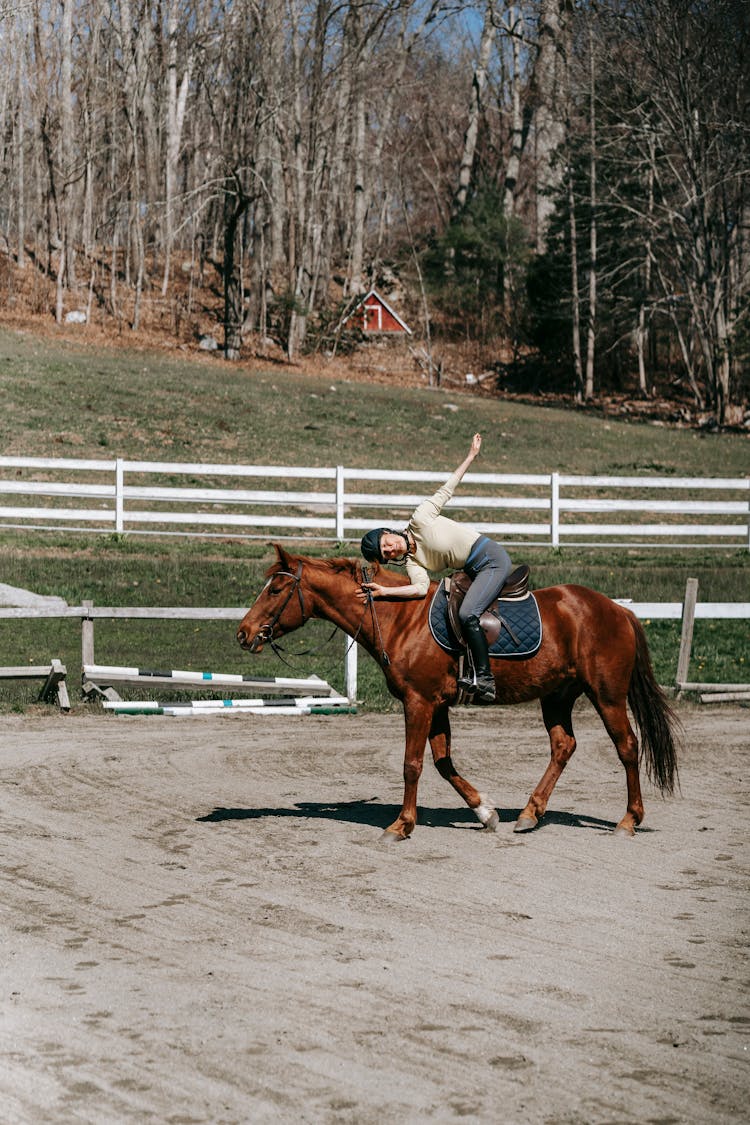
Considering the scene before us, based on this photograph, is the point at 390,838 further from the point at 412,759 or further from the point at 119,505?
the point at 119,505

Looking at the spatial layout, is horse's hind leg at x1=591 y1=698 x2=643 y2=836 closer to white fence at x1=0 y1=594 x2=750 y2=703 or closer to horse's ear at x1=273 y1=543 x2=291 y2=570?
horse's ear at x1=273 y1=543 x2=291 y2=570

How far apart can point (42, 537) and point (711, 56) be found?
3286 centimetres

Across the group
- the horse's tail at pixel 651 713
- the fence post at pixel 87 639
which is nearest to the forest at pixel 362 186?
the fence post at pixel 87 639

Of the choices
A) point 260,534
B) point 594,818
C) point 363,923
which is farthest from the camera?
point 260,534

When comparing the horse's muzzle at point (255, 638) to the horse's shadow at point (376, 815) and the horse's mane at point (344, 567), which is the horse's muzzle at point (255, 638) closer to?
the horse's mane at point (344, 567)

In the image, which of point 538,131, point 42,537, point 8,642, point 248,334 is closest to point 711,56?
point 538,131

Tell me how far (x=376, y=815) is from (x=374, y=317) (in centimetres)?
5230

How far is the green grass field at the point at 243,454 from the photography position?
20.3 meters

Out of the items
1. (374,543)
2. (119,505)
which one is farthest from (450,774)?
(119,505)

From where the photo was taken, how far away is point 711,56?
48844 mm

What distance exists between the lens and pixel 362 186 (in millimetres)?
65688

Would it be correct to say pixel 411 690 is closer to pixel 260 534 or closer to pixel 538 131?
pixel 260 534

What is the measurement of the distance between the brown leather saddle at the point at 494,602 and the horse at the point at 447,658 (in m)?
0.22

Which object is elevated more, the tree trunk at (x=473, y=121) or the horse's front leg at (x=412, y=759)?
the tree trunk at (x=473, y=121)
